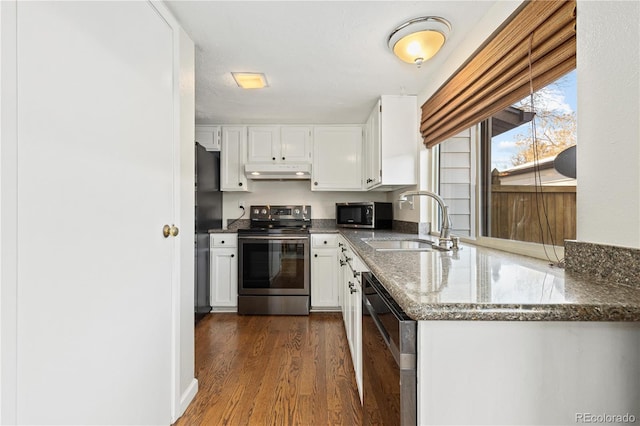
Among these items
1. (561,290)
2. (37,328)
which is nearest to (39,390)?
(37,328)

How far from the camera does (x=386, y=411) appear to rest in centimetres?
82

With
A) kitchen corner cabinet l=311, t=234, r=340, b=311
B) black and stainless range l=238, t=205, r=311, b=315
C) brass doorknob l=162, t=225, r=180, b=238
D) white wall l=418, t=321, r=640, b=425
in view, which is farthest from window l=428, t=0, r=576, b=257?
brass doorknob l=162, t=225, r=180, b=238

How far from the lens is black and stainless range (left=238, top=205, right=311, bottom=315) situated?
117 inches

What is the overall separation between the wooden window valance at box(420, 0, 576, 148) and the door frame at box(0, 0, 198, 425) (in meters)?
1.56

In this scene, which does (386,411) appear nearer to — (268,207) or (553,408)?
(553,408)

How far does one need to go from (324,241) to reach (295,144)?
112cm

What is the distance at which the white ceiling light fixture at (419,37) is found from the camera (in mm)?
1497

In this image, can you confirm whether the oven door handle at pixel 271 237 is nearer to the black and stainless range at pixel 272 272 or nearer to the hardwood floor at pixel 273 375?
the black and stainless range at pixel 272 272

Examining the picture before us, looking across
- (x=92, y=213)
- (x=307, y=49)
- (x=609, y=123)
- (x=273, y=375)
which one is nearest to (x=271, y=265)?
(x=273, y=375)

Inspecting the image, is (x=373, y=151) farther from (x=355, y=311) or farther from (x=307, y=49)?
(x=355, y=311)

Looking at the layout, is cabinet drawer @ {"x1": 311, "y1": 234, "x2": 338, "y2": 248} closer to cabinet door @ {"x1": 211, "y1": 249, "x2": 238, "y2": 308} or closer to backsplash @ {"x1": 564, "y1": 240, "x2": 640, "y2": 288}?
cabinet door @ {"x1": 211, "y1": 249, "x2": 238, "y2": 308}

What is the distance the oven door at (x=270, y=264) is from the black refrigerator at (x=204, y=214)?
0.33 m

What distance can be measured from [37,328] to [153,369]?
65 cm

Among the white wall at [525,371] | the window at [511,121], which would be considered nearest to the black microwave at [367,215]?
the window at [511,121]
